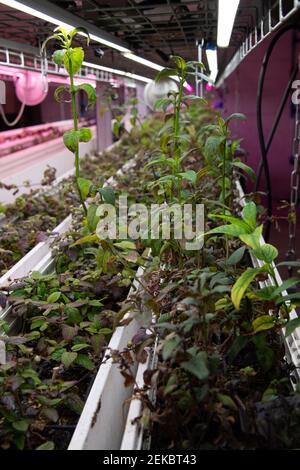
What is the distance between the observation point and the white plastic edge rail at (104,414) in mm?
885

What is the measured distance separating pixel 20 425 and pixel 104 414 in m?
0.17

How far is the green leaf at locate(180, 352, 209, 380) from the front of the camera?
2.63ft

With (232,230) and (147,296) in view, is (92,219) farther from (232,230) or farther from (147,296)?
(232,230)

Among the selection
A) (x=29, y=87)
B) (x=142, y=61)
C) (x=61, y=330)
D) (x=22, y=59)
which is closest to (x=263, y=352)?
(x=61, y=330)

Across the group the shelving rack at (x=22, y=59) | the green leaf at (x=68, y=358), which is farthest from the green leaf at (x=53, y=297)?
the shelving rack at (x=22, y=59)

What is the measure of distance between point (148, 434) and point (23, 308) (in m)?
0.60

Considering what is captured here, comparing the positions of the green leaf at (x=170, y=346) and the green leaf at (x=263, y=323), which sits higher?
the green leaf at (x=170, y=346)

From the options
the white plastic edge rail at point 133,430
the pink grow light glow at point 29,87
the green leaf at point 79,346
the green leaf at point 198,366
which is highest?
the pink grow light glow at point 29,87

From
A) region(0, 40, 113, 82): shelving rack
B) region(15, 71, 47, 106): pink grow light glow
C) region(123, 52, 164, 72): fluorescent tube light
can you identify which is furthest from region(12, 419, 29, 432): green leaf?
region(15, 71, 47, 106): pink grow light glow

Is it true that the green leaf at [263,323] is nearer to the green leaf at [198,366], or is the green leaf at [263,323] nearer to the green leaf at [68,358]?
the green leaf at [198,366]

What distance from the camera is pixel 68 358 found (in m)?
1.18

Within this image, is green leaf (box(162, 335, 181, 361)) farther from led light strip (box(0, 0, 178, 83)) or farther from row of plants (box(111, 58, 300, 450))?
led light strip (box(0, 0, 178, 83))

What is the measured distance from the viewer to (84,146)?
5.09 meters

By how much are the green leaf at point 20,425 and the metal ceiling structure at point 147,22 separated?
1.30 meters
